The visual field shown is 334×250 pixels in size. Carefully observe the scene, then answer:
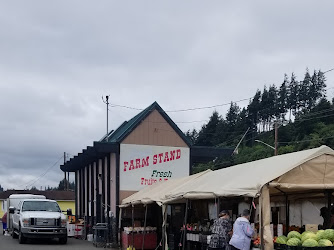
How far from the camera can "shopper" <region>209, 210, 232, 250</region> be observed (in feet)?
36.0

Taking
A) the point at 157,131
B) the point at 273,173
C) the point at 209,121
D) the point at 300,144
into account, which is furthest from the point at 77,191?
the point at 209,121

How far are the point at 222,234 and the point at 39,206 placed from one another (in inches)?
536

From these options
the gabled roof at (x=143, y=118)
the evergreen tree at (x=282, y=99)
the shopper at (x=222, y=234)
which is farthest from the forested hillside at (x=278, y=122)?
the shopper at (x=222, y=234)

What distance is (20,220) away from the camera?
2175 centimetres

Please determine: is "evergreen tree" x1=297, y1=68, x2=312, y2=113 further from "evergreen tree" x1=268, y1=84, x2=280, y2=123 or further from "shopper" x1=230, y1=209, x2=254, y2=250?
"shopper" x1=230, y1=209, x2=254, y2=250

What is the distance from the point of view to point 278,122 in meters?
72.9

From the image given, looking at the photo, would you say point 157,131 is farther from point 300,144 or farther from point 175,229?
point 300,144

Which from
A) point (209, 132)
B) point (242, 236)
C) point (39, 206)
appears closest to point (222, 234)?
point (242, 236)

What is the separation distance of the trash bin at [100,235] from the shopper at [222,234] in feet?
37.8

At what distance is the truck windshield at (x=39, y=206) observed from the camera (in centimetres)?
2255

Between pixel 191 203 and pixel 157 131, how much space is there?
704 centimetres

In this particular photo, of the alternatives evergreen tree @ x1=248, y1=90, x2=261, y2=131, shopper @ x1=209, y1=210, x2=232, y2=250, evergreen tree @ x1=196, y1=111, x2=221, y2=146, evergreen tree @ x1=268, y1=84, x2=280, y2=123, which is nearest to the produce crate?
shopper @ x1=209, y1=210, x2=232, y2=250

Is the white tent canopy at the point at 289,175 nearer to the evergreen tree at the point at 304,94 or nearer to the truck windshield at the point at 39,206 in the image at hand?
the truck windshield at the point at 39,206

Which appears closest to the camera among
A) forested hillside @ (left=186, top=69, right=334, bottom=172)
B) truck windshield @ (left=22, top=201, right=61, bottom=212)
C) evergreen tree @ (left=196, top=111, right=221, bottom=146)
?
truck windshield @ (left=22, top=201, right=61, bottom=212)
